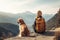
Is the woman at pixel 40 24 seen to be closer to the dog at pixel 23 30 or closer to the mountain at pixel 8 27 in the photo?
the dog at pixel 23 30

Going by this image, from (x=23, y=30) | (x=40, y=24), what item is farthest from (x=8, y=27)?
(x=23, y=30)

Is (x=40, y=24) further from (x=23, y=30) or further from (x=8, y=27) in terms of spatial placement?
(x=8, y=27)

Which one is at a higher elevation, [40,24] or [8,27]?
[40,24]

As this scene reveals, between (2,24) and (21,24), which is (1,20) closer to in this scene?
(2,24)

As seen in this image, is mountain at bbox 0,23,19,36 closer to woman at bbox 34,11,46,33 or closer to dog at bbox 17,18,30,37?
woman at bbox 34,11,46,33

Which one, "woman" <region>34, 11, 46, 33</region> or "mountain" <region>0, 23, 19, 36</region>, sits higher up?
"woman" <region>34, 11, 46, 33</region>

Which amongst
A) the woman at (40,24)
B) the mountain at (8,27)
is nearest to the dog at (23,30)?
the woman at (40,24)

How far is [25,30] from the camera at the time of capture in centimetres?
1714

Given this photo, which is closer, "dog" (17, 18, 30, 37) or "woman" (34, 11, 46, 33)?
"dog" (17, 18, 30, 37)

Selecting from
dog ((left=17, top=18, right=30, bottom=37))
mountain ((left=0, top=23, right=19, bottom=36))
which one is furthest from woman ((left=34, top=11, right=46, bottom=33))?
mountain ((left=0, top=23, right=19, bottom=36))

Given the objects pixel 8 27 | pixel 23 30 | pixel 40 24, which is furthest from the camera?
pixel 8 27

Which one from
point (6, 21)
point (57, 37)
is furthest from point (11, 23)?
point (57, 37)

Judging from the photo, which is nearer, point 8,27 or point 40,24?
point 40,24

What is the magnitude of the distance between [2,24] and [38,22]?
219 ft
